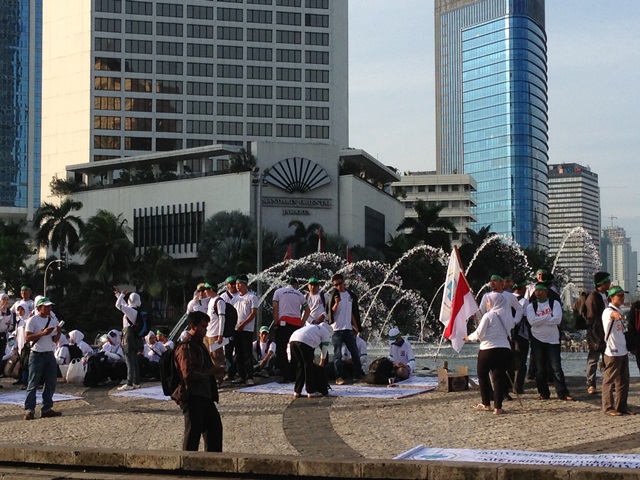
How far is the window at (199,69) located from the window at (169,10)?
5.43 metres

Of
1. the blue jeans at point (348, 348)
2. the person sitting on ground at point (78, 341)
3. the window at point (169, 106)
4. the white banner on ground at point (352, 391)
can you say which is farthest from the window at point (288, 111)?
the white banner on ground at point (352, 391)

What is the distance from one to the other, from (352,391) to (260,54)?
3981 inches

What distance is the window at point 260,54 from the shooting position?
115062 millimetres

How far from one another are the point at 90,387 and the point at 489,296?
29.1 ft

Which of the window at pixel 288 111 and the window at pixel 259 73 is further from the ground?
the window at pixel 259 73

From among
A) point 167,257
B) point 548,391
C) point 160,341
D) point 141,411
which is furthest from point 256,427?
point 167,257

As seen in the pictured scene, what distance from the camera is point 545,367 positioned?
1508 cm

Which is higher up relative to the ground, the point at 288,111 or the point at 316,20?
the point at 316,20

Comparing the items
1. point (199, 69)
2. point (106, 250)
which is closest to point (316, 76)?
point (199, 69)

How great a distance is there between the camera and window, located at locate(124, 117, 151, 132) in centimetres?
11275

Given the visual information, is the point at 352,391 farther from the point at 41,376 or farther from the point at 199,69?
the point at 199,69

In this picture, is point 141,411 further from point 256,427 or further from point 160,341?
point 160,341

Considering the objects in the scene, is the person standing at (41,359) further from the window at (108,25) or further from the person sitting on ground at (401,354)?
the window at (108,25)

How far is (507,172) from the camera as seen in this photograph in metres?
194
